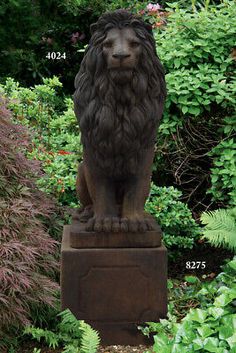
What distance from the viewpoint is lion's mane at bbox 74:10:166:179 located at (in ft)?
12.2

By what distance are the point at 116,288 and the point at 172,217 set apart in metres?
1.45

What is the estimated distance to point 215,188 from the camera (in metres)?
5.49

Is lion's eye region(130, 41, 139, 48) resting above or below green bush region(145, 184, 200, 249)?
above

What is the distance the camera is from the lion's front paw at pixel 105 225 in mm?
3961

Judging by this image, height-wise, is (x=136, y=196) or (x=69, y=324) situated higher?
(x=136, y=196)

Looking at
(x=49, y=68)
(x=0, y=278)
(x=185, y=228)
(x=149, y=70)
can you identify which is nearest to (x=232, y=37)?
(x=185, y=228)

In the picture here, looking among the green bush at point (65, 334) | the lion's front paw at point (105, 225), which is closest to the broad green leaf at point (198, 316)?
the green bush at point (65, 334)

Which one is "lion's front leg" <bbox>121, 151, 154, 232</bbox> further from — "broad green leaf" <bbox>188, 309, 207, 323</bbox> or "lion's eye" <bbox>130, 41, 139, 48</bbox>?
"broad green leaf" <bbox>188, 309, 207, 323</bbox>

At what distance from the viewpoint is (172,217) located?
5348mm

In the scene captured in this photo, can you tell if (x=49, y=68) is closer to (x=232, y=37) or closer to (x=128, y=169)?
(x=232, y=37)

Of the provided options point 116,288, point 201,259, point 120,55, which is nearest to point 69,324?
point 116,288

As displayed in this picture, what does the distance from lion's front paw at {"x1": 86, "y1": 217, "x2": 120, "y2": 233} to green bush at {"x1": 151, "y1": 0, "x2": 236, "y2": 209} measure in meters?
1.62

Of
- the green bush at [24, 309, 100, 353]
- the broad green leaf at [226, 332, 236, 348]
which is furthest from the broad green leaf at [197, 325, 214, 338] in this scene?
the green bush at [24, 309, 100, 353]

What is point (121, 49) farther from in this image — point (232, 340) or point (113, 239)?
point (232, 340)
